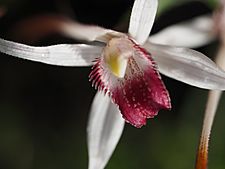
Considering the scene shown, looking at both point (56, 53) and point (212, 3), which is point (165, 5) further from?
point (56, 53)

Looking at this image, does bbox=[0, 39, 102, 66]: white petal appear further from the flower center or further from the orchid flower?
the orchid flower

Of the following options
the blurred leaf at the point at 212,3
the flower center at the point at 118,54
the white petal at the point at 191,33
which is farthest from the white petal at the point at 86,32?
the blurred leaf at the point at 212,3

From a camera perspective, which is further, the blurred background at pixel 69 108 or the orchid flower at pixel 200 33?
the blurred background at pixel 69 108

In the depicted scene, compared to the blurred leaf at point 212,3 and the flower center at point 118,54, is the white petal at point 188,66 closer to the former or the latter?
the flower center at point 118,54

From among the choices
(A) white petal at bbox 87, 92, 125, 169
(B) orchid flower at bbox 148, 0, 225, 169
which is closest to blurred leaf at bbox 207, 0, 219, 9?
(B) orchid flower at bbox 148, 0, 225, 169

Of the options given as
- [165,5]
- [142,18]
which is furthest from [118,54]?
[165,5]

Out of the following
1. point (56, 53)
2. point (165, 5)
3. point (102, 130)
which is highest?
point (165, 5)
